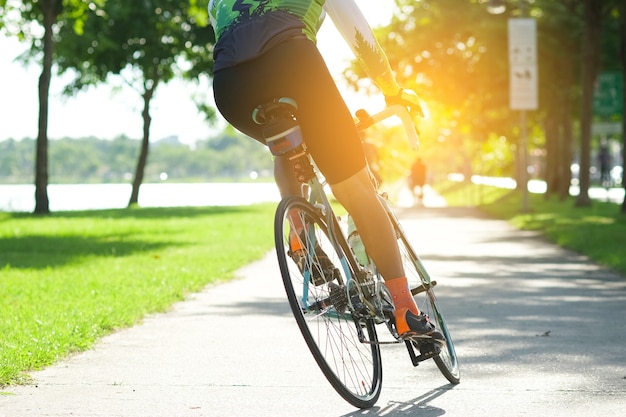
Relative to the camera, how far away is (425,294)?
5.96m

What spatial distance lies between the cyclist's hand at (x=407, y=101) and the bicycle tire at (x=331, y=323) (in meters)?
0.63

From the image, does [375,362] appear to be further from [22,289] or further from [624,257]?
[624,257]

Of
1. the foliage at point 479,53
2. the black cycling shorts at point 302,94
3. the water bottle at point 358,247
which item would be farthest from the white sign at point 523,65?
the black cycling shorts at point 302,94

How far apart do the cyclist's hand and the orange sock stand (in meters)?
0.76

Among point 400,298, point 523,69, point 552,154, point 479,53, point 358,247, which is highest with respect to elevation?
point 479,53

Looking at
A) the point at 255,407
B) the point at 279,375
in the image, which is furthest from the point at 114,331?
the point at 255,407

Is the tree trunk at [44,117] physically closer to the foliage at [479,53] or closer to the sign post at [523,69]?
the foliage at [479,53]

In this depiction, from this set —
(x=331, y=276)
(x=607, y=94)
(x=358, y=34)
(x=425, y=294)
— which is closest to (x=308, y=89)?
(x=358, y=34)

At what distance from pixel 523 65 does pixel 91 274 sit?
18.0m

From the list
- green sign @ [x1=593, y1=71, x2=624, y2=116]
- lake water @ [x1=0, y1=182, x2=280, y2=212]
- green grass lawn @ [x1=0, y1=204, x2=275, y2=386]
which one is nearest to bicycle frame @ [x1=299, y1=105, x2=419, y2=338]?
green grass lawn @ [x1=0, y1=204, x2=275, y2=386]

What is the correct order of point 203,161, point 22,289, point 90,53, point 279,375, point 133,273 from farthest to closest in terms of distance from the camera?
1. point 203,161
2. point 90,53
3. point 133,273
4. point 22,289
5. point 279,375

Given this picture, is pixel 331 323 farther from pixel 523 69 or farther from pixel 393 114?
pixel 523 69

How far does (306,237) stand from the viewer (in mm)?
5094

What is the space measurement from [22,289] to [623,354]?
5.33 meters
